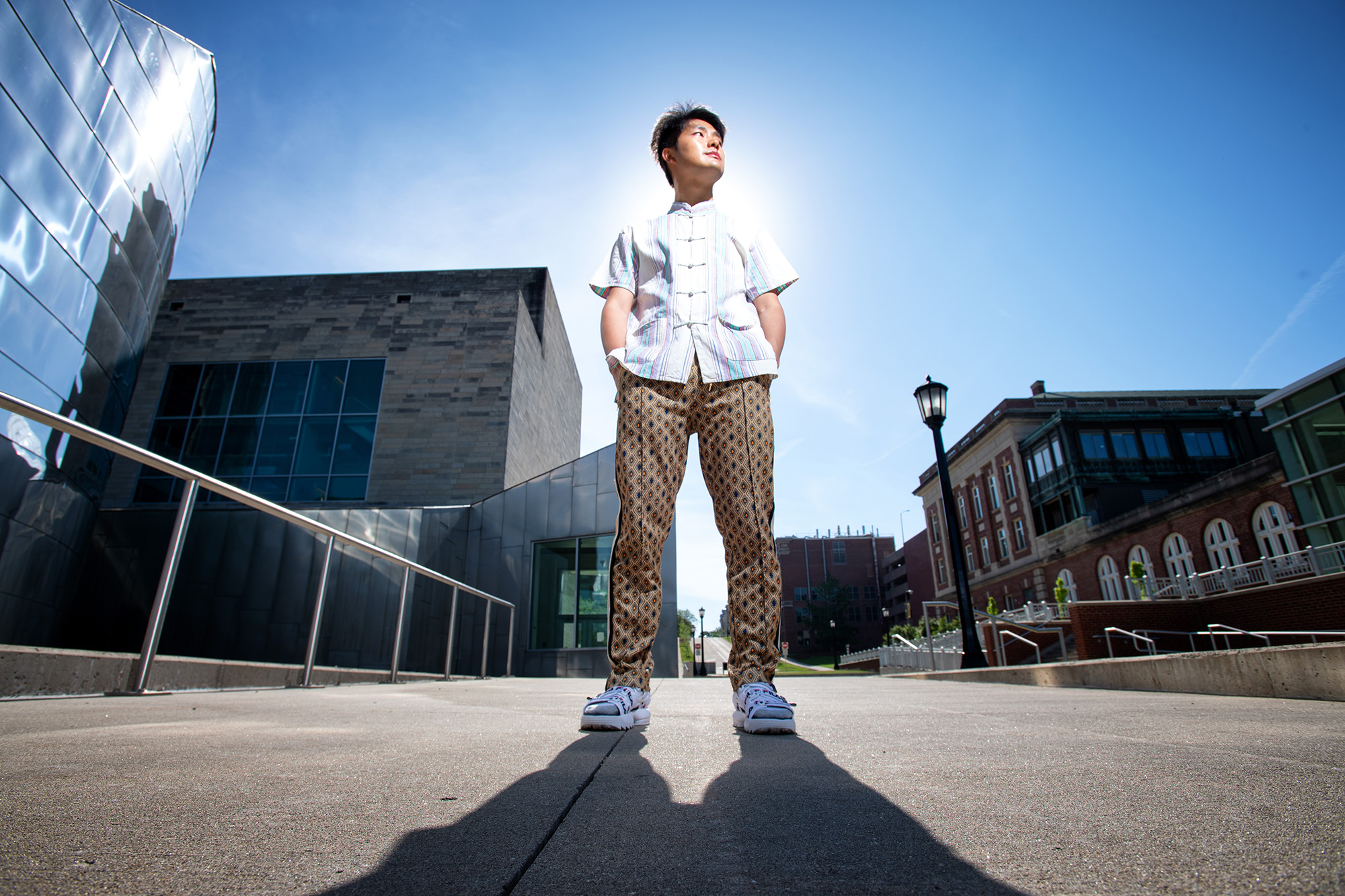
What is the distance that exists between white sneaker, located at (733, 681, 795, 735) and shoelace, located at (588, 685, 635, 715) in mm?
343

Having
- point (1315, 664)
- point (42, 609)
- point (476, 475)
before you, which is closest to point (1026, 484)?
point (476, 475)

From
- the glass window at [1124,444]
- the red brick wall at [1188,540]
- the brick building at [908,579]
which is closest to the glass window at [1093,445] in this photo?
the glass window at [1124,444]

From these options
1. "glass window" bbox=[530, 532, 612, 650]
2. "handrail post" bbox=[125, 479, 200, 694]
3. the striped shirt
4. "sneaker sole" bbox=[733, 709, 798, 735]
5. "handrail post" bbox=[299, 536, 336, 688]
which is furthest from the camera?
"glass window" bbox=[530, 532, 612, 650]

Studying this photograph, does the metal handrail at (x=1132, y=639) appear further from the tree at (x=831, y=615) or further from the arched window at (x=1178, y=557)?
the tree at (x=831, y=615)

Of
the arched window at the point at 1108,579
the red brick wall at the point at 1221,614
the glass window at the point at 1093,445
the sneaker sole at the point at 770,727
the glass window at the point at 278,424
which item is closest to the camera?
the sneaker sole at the point at 770,727

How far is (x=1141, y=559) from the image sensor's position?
24.8 metres

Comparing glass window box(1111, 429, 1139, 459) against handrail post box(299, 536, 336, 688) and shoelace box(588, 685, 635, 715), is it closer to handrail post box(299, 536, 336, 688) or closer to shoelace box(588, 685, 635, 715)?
handrail post box(299, 536, 336, 688)

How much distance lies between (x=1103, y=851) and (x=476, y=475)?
62.0ft

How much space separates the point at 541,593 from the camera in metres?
15.1

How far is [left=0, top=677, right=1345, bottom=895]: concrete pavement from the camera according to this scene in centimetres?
66

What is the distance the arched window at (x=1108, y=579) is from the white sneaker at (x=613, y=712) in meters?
30.2

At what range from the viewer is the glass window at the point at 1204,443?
99.9ft

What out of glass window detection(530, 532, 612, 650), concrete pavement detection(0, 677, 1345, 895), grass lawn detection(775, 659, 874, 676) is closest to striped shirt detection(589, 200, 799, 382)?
concrete pavement detection(0, 677, 1345, 895)

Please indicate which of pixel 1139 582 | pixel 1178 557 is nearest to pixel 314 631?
pixel 1139 582
